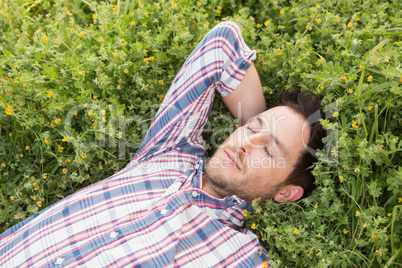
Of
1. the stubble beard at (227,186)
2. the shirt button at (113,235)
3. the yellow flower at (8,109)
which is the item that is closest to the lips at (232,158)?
→ the stubble beard at (227,186)

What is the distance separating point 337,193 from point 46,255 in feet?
7.30

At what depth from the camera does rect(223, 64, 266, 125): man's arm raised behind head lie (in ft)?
9.58

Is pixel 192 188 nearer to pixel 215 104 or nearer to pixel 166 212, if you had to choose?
pixel 166 212

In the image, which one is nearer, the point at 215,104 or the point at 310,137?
the point at 310,137

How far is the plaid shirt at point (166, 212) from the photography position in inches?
95.3

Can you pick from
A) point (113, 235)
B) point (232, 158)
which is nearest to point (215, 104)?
point (232, 158)

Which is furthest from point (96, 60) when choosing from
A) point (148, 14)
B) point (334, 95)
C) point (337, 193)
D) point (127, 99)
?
point (337, 193)

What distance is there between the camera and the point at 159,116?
290cm

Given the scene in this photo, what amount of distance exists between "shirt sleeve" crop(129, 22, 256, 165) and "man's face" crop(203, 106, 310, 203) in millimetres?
350

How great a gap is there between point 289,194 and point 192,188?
82 centimetres

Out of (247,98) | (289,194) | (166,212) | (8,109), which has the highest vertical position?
(8,109)

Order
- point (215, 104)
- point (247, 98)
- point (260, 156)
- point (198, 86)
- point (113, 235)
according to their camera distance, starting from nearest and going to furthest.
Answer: point (113, 235)
point (260, 156)
point (198, 86)
point (247, 98)
point (215, 104)

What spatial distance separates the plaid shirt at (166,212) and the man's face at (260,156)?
5.8 inches

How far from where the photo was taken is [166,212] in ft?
8.30
